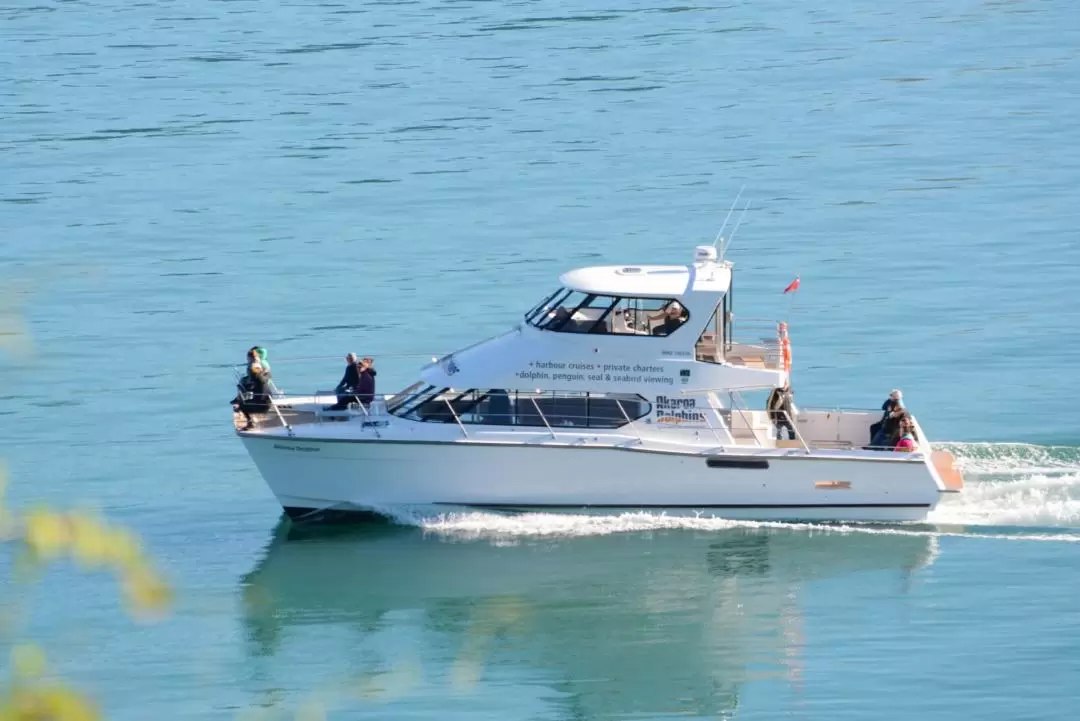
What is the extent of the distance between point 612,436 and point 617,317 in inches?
65.4

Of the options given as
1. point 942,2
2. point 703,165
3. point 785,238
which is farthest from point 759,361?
point 942,2

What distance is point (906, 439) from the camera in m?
24.7

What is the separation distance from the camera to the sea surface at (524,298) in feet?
71.0

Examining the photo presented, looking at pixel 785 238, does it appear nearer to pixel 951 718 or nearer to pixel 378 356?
pixel 378 356

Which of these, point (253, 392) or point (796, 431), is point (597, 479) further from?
point (253, 392)

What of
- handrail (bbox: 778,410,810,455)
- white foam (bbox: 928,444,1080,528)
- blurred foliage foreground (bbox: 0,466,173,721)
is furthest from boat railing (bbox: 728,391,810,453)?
blurred foliage foreground (bbox: 0,466,173,721)

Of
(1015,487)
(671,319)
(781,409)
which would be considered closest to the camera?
(671,319)

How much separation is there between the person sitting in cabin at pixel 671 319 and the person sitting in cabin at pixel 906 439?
11.1 ft

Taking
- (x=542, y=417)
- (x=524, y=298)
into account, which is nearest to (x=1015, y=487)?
(x=542, y=417)

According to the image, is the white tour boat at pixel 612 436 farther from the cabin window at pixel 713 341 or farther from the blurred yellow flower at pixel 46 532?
the blurred yellow flower at pixel 46 532

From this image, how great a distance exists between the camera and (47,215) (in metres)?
44.8

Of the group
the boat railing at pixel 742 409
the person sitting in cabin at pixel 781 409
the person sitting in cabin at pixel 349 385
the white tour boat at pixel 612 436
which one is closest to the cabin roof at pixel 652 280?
the white tour boat at pixel 612 436

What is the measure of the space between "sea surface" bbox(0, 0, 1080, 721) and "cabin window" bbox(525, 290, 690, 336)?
2.73 m

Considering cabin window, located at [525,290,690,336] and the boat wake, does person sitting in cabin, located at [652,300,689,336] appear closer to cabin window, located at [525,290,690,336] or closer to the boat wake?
cabin window, located at [525,290,690,336]
